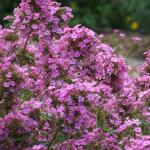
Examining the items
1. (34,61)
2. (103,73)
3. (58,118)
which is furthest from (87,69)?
(58,118)

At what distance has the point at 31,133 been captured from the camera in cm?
321

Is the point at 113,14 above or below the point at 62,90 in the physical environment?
above

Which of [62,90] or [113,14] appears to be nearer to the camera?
[62,90]

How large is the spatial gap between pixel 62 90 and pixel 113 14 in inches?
520

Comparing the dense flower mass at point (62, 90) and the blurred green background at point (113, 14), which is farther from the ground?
the blurred green background at point (113, 14)

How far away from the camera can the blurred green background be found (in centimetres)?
1516

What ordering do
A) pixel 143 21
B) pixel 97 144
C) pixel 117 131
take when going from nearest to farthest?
pixel 97 144 → pixel 117 131 → pixel 143 21

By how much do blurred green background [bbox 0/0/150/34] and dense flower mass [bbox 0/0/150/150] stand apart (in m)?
10.7

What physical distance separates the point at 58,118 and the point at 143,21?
43.6 ft

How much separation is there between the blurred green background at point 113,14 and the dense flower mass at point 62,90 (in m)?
10.7

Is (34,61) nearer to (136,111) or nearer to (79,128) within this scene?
(136,111)

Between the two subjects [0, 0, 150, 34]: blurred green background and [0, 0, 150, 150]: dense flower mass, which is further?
Answer: [0, 0, 150, 34]: blurred green background

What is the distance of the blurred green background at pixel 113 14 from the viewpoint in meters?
15.2

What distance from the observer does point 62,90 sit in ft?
10.1
